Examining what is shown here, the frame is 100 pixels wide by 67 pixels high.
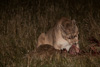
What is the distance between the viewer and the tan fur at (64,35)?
21.1 ft

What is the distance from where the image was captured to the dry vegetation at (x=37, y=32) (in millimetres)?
5848

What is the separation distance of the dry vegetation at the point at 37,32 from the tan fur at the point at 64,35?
1.50 ft

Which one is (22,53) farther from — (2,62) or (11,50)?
(2,62)

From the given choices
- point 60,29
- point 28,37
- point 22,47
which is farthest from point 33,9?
point 60,29

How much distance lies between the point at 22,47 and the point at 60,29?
54.7 inches

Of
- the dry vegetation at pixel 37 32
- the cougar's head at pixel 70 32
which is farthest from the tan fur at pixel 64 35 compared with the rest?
the dry vegetation at pixel 37 32

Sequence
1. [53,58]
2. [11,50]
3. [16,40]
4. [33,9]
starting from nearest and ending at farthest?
[53,58] → [11,50] → [16,40] → [33,9]

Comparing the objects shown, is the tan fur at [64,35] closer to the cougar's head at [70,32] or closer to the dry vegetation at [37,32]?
the cougar's head at [70,32]

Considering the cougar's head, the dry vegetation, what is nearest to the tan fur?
the cougar's head

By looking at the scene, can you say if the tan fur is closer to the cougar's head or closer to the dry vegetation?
the cougar's head

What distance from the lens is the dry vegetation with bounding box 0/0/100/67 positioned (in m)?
5.85

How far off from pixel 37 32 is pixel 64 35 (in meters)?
2.39

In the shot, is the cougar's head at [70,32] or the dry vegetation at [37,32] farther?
the cougar's head at [70,32]

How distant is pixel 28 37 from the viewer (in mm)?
8125
